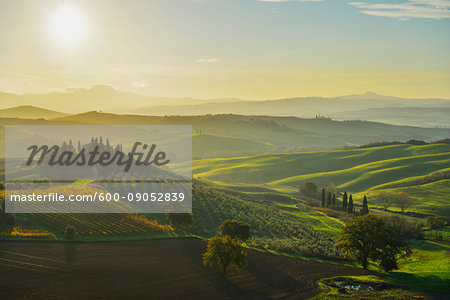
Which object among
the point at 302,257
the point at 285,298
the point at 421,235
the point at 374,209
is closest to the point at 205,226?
the point at 302,257

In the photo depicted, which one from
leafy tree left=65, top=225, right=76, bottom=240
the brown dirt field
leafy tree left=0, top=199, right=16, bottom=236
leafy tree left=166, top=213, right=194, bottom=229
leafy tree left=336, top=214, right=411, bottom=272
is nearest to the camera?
the brown dirt field

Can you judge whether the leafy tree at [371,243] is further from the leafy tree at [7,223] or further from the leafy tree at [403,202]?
the leafy tree at [403,202]

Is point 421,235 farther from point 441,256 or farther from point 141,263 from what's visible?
point 141,263

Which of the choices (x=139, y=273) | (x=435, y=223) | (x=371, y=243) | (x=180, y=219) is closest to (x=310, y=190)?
(x=435, y=223)

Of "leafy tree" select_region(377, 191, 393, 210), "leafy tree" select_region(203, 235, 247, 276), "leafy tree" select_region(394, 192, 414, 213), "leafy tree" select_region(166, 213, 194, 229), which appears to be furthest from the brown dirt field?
"leafy tree" select_region(377, 191, 393, 210)

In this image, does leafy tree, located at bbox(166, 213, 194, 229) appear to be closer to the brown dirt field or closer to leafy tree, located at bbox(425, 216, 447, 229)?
the brown dirt field

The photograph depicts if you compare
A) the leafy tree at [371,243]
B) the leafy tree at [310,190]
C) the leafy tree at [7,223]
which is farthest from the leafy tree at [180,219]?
the leafy tree at [310,190]
